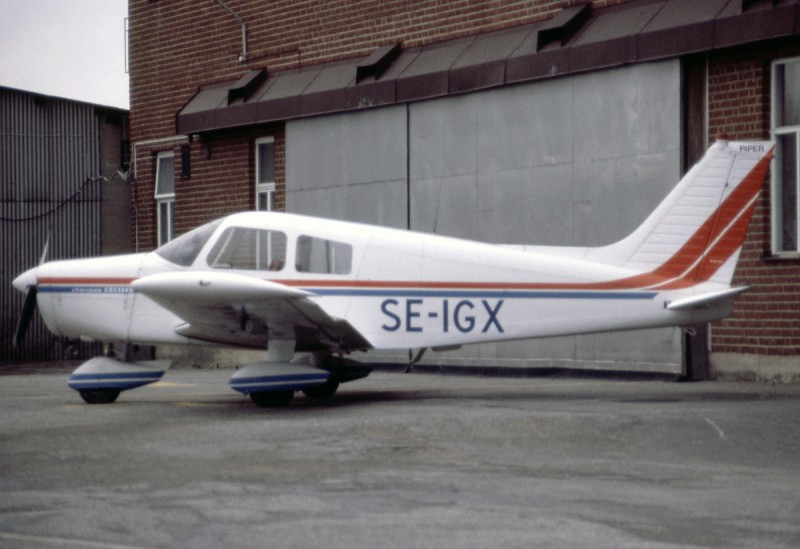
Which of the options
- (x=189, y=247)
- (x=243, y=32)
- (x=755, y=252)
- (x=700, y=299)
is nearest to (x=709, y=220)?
(x=700, y=299)

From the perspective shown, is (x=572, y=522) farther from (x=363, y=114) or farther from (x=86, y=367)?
(x=363, y=114)

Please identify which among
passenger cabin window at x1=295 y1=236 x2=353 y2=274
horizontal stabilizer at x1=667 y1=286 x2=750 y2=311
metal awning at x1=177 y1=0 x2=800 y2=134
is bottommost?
horizontal stabilizer at x1=667 y1=286 x2=750 y2=311

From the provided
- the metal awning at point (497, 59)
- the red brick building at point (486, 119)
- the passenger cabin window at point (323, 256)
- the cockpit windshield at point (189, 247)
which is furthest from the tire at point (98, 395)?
the metal awning at point (497, 59)

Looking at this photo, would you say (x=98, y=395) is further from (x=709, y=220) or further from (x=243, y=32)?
(x=243, y=32)

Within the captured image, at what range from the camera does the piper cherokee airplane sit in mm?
12977

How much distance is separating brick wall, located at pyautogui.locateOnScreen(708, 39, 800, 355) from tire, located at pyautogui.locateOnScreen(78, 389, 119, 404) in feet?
23.1

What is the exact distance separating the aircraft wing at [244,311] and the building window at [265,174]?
9.84 m

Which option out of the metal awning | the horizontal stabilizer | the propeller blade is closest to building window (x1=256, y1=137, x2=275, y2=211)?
the metal awning

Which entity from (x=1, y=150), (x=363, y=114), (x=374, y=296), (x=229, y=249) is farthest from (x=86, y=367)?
(x=1, y=150)

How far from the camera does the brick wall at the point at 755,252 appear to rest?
50.4ft

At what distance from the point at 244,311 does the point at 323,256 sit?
→ 1.13 meters

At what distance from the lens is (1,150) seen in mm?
27250

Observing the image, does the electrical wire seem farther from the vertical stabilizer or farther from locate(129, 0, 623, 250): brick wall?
the vertical stabilizer

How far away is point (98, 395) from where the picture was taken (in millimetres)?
14188
